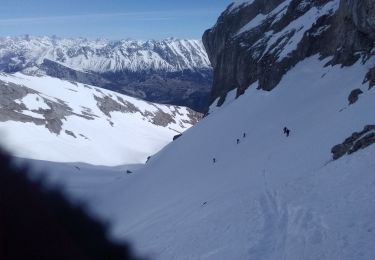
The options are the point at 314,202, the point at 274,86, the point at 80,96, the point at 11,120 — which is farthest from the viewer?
the point at 80,96

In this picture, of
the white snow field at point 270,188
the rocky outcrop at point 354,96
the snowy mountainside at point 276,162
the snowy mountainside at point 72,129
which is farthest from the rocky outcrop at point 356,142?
the snowy mountainside at point 72,129

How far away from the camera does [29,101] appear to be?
13788 cm

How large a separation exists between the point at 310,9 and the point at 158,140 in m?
103

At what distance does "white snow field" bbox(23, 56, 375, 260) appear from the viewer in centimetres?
1795

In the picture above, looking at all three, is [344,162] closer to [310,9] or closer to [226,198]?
[226,198]

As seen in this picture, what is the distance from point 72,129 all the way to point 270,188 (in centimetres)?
11630

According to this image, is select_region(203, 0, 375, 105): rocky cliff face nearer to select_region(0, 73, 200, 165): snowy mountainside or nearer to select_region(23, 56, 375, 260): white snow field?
select_region(23, 56, 375, 260): white snow field

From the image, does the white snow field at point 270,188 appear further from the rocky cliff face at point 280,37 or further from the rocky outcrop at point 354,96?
the rocky cliff face at point 280,37

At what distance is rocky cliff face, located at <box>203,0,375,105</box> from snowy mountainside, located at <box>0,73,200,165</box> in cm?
3947

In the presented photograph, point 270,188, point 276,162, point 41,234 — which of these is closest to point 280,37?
point 276,162

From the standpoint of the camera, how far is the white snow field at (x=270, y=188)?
58.9 ft

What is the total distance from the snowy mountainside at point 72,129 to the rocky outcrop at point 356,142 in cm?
6773

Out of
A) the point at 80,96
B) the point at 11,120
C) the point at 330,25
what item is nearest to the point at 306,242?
the point at 330,25

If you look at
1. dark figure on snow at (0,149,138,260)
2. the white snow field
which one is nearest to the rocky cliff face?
the white snow field
